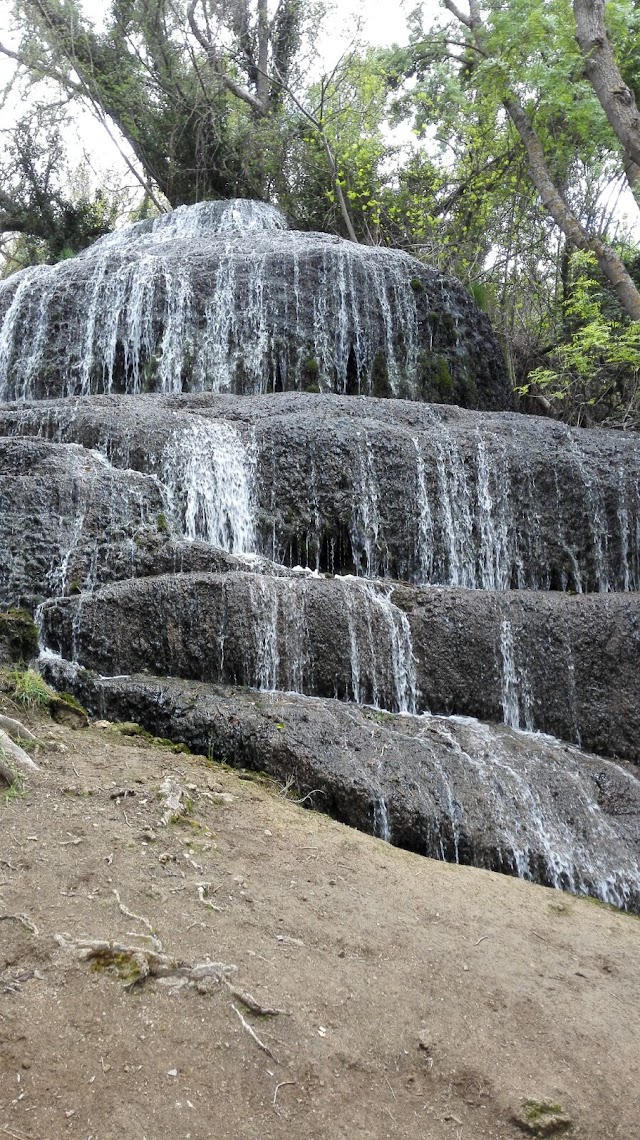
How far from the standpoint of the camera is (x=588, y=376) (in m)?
A: 12.3

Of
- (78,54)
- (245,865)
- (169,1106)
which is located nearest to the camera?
(169,1106)

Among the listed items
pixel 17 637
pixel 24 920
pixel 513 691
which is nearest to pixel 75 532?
pixel 17 637

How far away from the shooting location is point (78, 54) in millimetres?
18922

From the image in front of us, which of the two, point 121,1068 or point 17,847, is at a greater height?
point 17,847

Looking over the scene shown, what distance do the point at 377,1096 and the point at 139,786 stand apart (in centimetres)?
187

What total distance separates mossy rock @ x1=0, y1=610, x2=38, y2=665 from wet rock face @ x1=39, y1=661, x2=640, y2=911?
19cm

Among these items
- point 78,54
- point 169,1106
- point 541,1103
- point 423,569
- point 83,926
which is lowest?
point 541,1103

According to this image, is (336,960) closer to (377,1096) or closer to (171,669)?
(377,1096)

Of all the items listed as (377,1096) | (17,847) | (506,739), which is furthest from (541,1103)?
(506,739)

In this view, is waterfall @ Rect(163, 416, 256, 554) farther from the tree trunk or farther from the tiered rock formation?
the tree trunk

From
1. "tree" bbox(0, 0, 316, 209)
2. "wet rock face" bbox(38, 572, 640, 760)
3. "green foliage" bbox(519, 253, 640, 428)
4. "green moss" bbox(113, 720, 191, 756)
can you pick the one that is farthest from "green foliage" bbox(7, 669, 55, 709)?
"tree" bbox(0, 0, 316, 209)

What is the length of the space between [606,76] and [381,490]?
5.92 meters

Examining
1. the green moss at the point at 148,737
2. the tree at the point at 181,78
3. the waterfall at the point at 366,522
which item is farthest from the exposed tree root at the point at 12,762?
the tree at the point at 181,78

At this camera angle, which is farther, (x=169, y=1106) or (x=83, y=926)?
(x=83, y=926)
